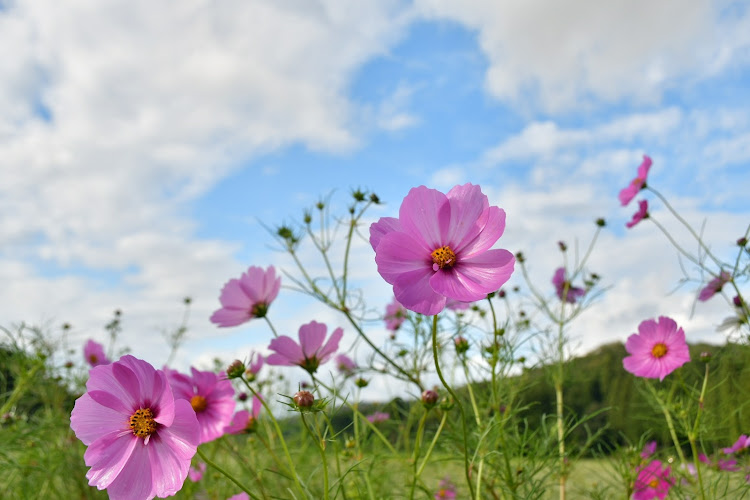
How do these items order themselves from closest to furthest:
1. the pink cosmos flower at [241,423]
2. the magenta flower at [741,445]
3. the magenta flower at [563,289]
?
the pink cosmos flower at [241,423], the magenta flower at [741,445], the magenta flower at [563,289]

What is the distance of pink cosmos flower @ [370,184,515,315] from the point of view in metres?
0.68

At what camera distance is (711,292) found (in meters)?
1.62

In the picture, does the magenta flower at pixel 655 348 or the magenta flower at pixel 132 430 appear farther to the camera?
the magenta flower at pixel 655 348

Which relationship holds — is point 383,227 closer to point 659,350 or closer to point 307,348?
point 307,348

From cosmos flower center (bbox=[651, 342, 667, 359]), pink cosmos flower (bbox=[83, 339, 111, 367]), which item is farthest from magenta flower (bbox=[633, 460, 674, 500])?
pink cosmos flower (bbox=[83, 339, 111, 367])

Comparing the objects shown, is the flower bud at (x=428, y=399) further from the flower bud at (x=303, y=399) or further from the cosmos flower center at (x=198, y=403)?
the cosmos flower center at (x=198, y=403)

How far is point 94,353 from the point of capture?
241 cm

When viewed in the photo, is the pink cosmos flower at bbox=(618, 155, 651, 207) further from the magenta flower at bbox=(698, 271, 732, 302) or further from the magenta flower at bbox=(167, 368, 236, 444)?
the magenta flower at bbox=(167, 368, 236, 444)

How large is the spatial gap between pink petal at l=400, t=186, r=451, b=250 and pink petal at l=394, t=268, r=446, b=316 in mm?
49

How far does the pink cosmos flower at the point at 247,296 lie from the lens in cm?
120

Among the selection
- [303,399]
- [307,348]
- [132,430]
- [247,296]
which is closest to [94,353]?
[247,296]

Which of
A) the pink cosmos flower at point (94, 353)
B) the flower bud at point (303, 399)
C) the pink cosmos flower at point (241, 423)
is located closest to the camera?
the flower bud at point (303, 399)

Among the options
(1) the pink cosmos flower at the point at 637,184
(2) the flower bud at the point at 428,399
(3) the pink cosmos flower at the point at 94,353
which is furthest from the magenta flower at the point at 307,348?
(3) the pink cosmos flower at the point at 94,353

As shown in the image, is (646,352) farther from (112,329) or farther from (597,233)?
(112,329)
